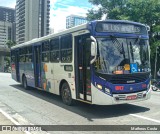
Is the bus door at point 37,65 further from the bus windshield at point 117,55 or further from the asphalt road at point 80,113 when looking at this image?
the bus windshield at point 117,55

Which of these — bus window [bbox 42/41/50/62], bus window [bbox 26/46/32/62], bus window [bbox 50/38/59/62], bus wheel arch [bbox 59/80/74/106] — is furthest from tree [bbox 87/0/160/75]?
bus wheel arch [bbox 59/80/74/106]

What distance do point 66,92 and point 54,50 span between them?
2.07 metres

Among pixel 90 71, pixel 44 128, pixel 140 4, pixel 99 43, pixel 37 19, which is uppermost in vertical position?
pixel 37 19

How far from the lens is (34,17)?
295 feet

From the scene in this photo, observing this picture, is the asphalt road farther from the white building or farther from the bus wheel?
the white building

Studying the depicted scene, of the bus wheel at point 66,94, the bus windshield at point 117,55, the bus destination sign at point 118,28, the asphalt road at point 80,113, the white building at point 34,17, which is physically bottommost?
the asphalt road at point 80,113

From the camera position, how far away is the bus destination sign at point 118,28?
9.21 m

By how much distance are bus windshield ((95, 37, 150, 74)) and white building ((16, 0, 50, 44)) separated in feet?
255

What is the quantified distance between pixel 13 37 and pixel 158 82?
4391 inches

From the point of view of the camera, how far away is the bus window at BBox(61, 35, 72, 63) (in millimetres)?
10641

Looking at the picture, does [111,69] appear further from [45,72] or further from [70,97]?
[45,72]

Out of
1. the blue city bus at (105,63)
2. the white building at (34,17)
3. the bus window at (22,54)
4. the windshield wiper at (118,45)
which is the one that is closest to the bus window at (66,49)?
the blue city bus at (105,63)

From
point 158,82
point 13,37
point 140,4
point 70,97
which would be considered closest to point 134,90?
point 70,97

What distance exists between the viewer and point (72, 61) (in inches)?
410
